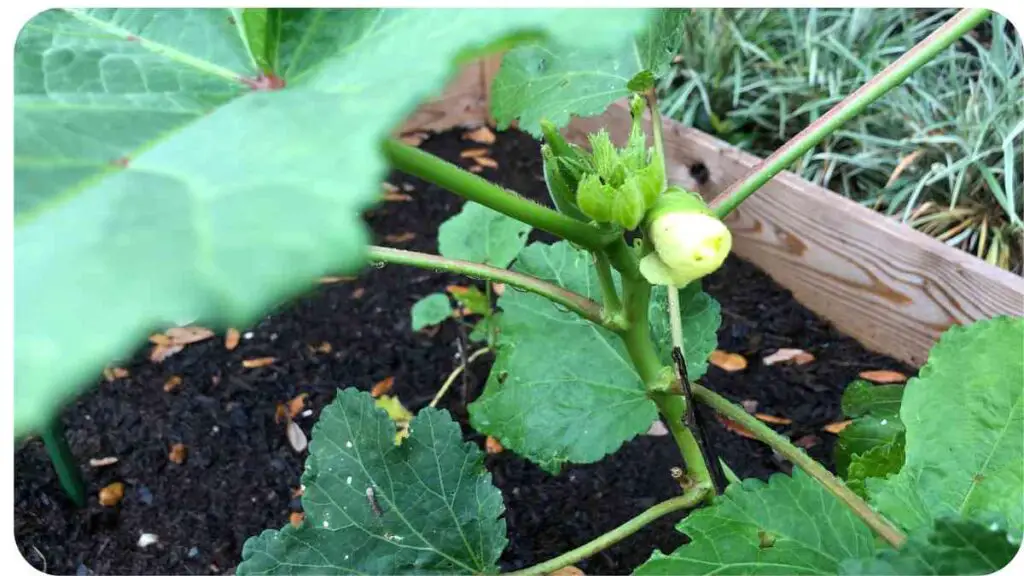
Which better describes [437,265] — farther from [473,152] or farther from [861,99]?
[473,152]

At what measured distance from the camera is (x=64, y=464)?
144 centimetres

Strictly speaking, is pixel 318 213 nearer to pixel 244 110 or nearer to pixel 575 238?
pixel 244 110

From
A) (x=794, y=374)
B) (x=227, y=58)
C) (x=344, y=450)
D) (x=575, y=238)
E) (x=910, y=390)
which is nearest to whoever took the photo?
(x=227, y=58)

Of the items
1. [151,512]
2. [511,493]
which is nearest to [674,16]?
[511,493]

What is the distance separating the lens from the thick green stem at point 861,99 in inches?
28.5

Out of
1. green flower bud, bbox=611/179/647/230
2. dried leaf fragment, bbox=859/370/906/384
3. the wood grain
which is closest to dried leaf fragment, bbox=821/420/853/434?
dried leaf fragment, bbox=859/370/906/384

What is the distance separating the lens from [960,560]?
0.60 metres

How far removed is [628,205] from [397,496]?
0.53 m

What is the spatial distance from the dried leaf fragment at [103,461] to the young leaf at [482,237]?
0.77 m

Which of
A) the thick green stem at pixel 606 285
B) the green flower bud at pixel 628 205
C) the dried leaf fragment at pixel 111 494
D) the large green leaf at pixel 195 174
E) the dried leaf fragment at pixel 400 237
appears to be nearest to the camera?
the large green leaf at pixel 195 174

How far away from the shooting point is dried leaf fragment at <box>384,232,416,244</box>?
231 centimetres

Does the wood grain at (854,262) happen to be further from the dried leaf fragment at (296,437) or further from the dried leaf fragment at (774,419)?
the dried leaf fragment at (296,437)

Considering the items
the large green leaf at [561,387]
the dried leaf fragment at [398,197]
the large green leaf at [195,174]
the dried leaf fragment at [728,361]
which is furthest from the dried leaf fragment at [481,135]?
the large green leaf at [195,174]

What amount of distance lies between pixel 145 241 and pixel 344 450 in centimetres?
71
